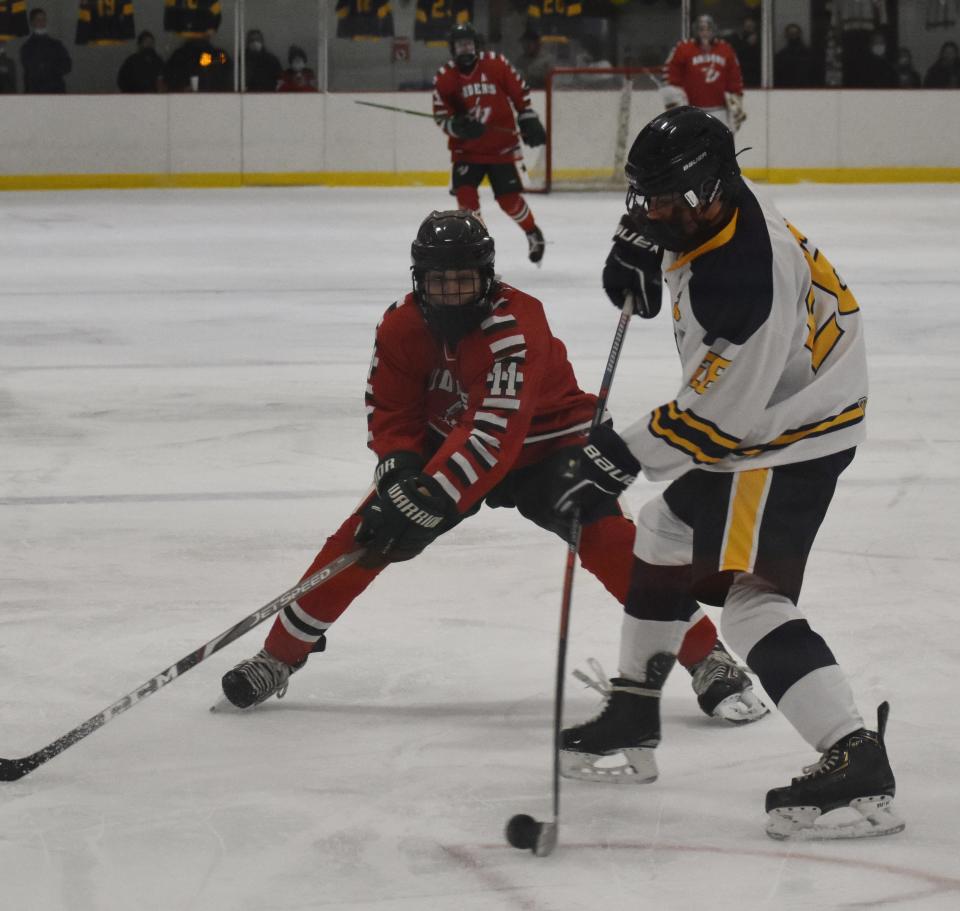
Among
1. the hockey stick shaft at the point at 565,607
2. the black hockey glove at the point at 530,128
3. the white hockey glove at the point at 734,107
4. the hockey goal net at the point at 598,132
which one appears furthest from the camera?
the hockey goal net at the point at 598,132

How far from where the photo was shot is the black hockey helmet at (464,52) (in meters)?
9.45

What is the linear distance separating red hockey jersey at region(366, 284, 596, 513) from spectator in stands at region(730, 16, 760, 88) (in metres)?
11.7

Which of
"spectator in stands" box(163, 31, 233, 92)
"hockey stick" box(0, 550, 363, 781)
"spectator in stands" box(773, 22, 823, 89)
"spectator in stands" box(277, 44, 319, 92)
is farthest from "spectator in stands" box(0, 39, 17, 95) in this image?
"hockey stick" box(0, 550, 363, 781)

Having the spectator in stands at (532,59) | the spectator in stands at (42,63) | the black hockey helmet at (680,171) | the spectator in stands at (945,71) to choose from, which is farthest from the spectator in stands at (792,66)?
the black hockey helmet at (680,171)

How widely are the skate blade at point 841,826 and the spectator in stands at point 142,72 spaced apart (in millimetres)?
12222

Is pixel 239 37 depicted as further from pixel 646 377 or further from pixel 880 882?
pixel 880 882

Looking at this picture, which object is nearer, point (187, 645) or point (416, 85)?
point (187, 645)

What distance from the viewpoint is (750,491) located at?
6.95 feet

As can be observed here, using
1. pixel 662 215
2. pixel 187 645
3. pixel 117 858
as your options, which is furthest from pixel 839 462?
pixel 187 645

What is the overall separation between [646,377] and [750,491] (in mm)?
3275

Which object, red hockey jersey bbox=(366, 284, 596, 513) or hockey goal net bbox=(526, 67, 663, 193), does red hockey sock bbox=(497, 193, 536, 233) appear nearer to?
hockey goal net bbox=(526, 67, 663, 193)

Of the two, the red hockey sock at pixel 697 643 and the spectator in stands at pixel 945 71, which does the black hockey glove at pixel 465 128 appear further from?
the red hockey sock at pixel 697 643

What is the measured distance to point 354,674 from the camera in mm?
2738

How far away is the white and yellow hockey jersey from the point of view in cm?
203
